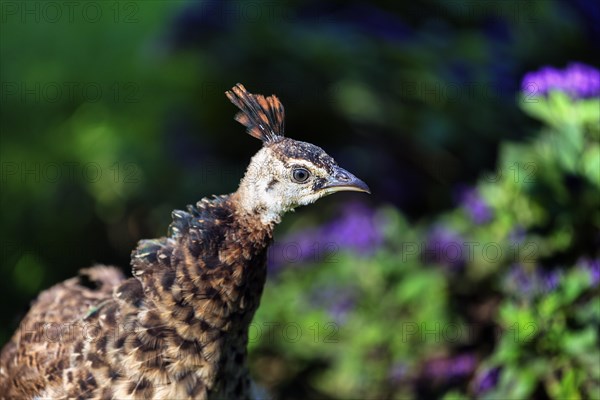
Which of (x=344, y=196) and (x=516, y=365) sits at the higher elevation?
(x=344, y=196)

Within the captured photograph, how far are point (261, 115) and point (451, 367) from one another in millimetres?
1409

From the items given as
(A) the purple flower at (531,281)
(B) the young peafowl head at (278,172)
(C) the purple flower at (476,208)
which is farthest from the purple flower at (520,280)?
(B) the young peafowl head at (278,172)

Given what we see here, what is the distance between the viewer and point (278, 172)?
2.32 metres

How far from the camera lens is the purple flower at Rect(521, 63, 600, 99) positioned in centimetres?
322

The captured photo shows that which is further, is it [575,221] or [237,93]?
[575,221]

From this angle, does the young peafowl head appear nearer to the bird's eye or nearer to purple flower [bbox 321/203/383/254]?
the bird's eye

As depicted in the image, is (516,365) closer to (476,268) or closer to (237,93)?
(476,268)

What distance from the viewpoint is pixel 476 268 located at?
3.41 metres

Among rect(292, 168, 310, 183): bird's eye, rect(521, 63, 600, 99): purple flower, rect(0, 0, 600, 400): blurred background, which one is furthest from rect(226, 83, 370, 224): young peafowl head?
rect(521, 63, 600, 99): purple flower

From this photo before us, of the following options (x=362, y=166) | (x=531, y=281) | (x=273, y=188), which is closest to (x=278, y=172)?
(x=273, y=188)

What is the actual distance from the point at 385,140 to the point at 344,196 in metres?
0.41

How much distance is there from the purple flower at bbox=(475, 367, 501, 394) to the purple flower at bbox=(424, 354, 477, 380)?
0.15 metres

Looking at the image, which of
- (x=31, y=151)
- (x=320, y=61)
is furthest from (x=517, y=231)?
(x=31, y=151)

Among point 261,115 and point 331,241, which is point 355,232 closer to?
point 331,241
